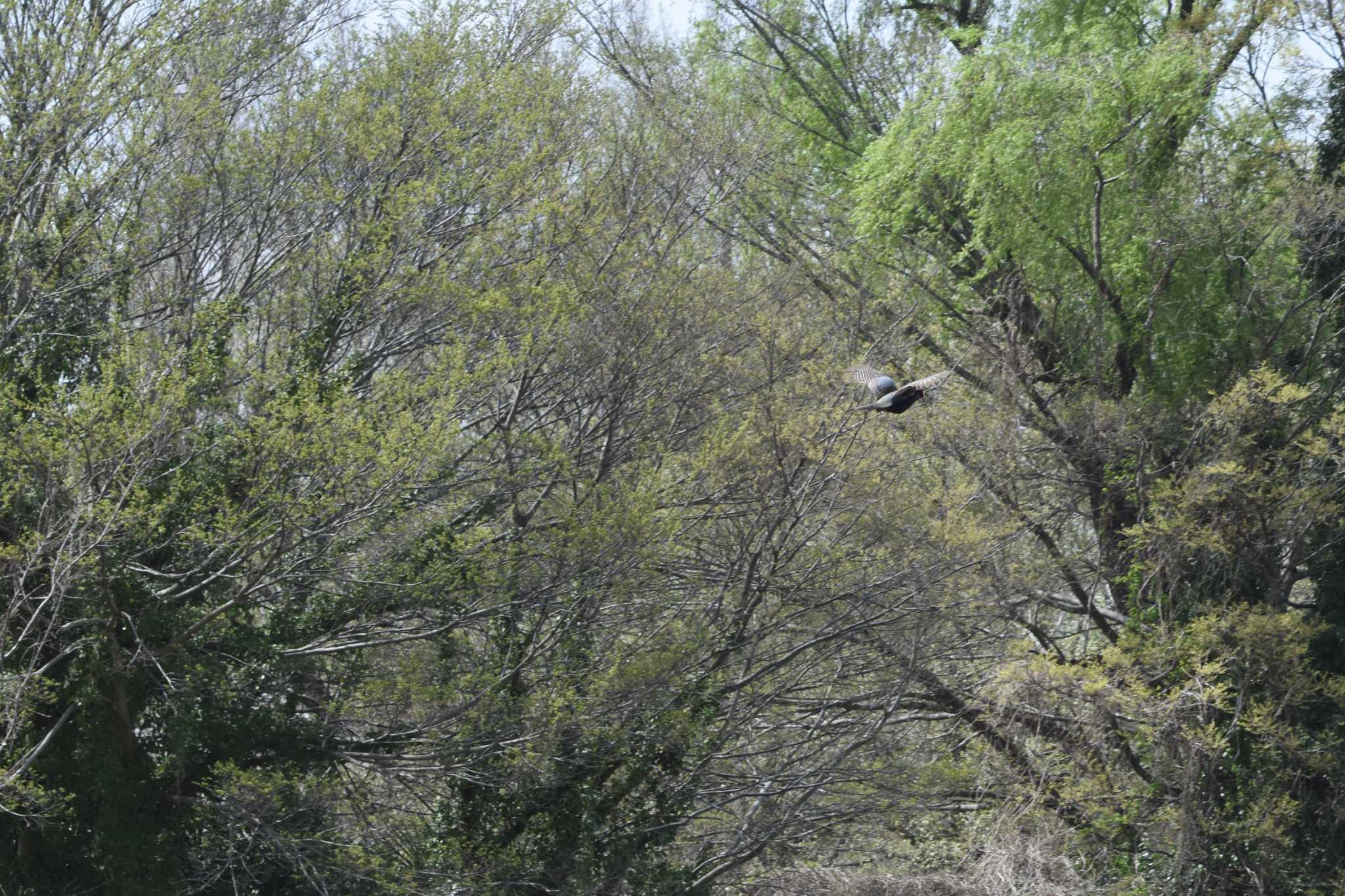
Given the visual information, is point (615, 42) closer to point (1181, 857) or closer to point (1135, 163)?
point (1135, 163)

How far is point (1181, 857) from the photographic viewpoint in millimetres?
14203

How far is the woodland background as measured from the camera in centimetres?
1043

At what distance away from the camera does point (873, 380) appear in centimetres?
1181

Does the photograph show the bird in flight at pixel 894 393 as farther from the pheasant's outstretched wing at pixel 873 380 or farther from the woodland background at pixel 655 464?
the woodland background at pixel 655 464

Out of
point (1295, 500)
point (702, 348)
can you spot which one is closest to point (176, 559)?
point (702, 348)

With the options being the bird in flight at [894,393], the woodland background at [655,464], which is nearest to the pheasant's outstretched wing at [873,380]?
the bird in flight at [894,393]

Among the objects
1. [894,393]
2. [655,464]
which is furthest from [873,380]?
[655,464]

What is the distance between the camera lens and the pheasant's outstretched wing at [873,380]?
11.4 meters

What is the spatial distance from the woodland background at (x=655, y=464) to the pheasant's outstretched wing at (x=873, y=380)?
1.57 feet

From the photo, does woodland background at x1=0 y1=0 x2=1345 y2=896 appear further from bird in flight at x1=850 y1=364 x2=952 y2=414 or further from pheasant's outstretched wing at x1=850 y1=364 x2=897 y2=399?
bird in flight at x1=850 y1=364 x2=952 y2=414

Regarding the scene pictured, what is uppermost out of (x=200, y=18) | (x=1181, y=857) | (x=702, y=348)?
(x=200, y=18)

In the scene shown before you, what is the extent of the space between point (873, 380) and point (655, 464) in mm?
2534

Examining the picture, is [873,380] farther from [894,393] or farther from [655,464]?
[655,464]

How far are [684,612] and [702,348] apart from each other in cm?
259
